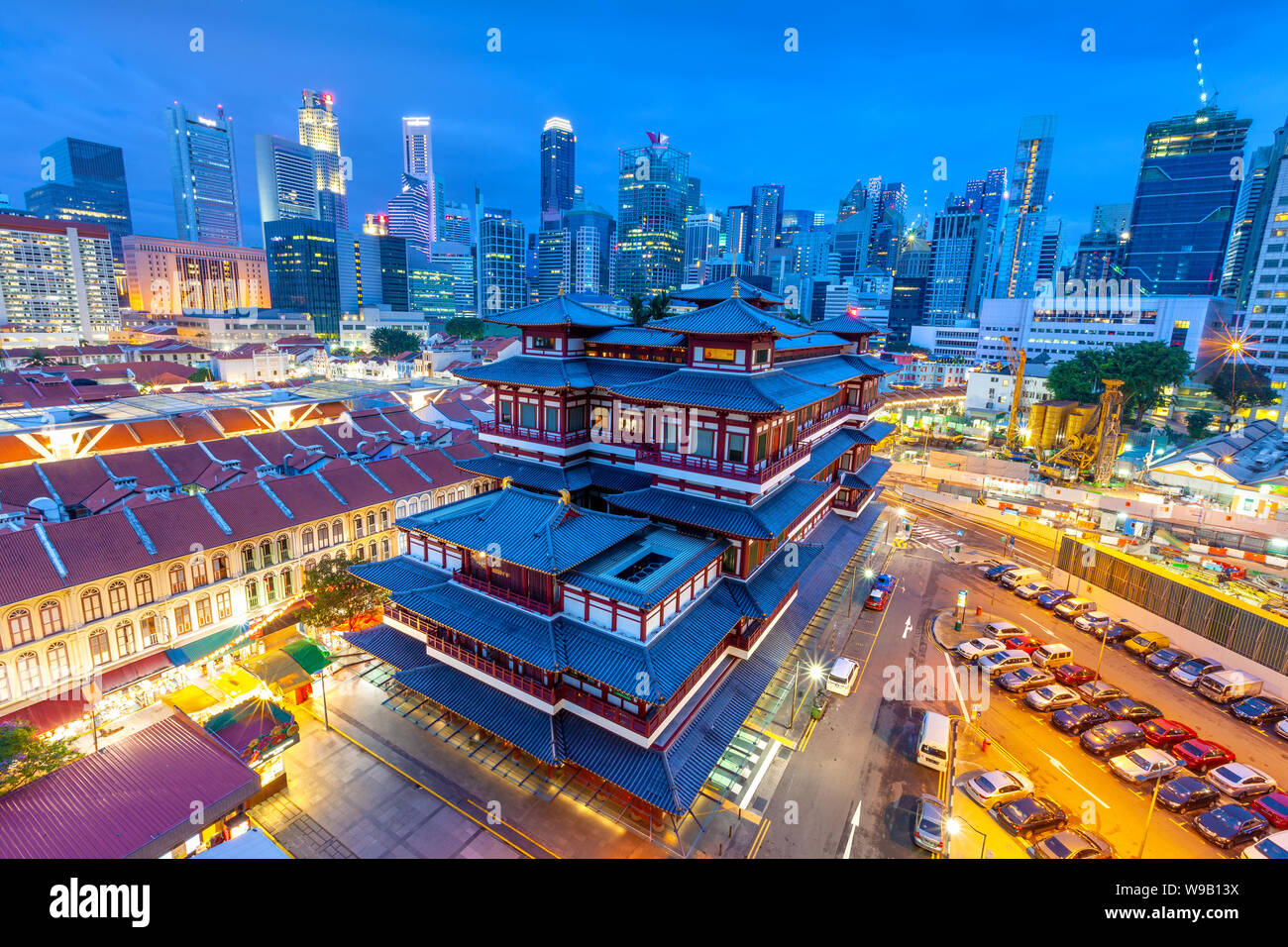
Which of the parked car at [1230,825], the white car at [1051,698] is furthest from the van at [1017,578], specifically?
the parked car at [1230,825]

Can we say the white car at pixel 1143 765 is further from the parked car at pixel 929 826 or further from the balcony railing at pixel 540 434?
the balcony railing at pixel 540 434

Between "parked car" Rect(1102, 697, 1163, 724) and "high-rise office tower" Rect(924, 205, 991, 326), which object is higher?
"high-rise office tower" Rect(924, 205, 991, 326)

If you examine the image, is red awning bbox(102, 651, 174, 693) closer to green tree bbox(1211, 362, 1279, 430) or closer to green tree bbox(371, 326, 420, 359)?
green tree bbox(1211, 362, 1279, 430)

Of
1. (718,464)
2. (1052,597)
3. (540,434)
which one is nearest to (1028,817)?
(718,464)

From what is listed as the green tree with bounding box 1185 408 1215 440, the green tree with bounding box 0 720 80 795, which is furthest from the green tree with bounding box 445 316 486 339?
the green tree with bounding box 0 720 80 795

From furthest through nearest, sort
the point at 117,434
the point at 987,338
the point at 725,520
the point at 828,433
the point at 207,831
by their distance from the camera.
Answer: the point at 987,338 < the point at 117,434 < the point at 828,433 < the point at 725,520 < the point at 207,831
